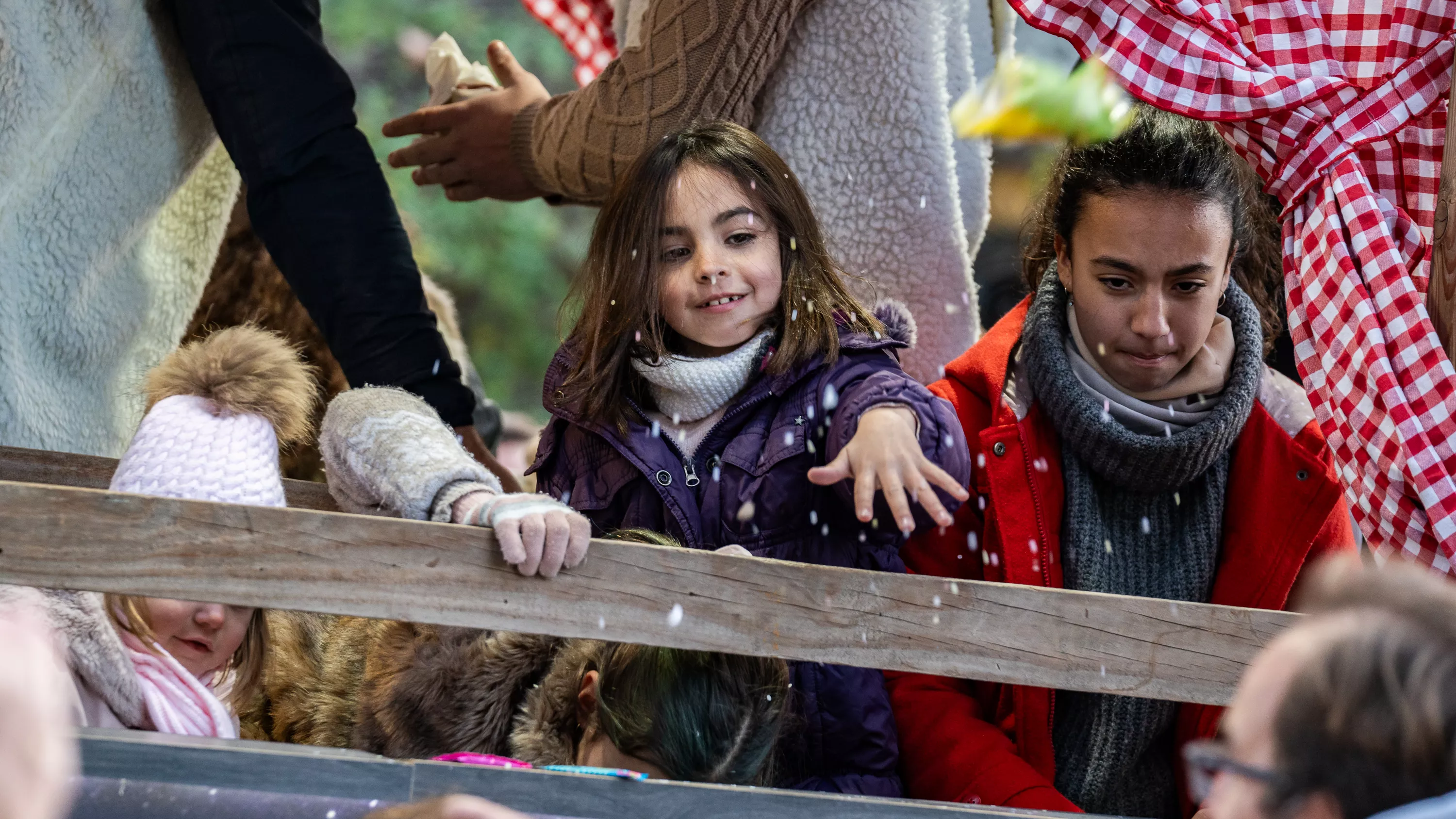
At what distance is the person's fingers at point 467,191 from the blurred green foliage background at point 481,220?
345 centimetres

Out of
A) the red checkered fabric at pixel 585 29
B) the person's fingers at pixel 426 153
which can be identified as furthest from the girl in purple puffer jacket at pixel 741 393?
the red checkered fabric at pixel 585 29

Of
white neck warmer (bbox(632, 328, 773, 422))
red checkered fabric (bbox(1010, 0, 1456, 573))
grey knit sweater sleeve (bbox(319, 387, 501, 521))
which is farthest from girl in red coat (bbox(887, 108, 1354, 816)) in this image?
grey knit sweater sleeve (bbox(319, 387, 501, 521))

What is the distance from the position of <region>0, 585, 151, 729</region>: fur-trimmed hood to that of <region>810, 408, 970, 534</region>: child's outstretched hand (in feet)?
2.46

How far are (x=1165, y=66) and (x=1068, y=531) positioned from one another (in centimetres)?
60

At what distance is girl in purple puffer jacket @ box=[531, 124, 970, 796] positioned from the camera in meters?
1.68

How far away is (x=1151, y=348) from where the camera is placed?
1.83 metres

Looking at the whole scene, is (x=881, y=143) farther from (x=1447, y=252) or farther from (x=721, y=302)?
(x=1447, y=252)

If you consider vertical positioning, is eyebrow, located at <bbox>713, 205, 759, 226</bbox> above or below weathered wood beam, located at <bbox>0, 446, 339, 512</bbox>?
above

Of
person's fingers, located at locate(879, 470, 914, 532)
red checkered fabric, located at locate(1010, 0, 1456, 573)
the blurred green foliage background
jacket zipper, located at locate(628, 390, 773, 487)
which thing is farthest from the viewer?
the blurred green foliage background

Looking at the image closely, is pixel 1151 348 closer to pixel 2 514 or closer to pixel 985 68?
pixel 985 68

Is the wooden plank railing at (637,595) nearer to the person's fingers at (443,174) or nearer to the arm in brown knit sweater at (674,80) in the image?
the arm in brown knit sweater at (674,80)

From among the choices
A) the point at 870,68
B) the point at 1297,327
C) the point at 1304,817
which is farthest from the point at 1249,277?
the point at 1304,817

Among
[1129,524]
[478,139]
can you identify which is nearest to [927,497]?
[1129,524]

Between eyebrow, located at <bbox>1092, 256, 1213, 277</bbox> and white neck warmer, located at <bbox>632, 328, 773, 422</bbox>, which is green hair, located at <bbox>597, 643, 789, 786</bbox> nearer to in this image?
white neck warmer, located at <bbox>632, 328, 773, 422</bbox>
